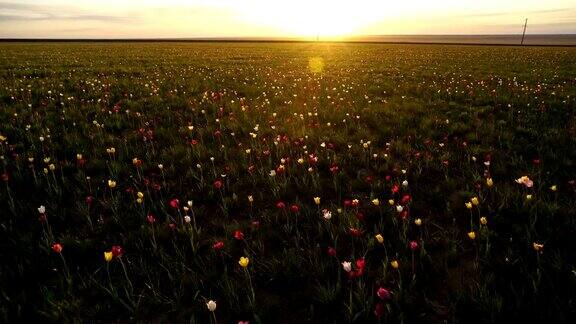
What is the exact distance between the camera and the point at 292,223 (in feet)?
13.5

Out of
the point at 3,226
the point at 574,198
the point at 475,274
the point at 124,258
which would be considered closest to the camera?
the point at 475,274

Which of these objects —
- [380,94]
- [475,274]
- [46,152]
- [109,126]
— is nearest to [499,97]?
[380,94]

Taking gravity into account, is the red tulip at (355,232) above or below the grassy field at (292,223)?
above

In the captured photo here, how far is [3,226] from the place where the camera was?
416cm

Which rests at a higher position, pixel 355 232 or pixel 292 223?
pixel 355 232

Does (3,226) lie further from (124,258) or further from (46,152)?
(46,152)

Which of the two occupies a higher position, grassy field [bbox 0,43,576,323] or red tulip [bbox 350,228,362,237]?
red tulip [bbox 350,228,362,237]

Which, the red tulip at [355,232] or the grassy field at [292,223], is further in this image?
the red tulip at [355,232]

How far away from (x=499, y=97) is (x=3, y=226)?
39.6 ft

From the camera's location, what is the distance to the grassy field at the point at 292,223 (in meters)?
3.11

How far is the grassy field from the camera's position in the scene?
3111 millimetres

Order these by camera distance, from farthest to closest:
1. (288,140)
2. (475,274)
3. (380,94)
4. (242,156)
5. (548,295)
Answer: (380,94), (288,140), (242,156), (475,274), (548,295)

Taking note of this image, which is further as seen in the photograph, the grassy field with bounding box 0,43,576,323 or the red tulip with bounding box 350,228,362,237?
the red tulip with bounding box 350,228,362,237

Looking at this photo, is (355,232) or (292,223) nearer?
(355,232)
